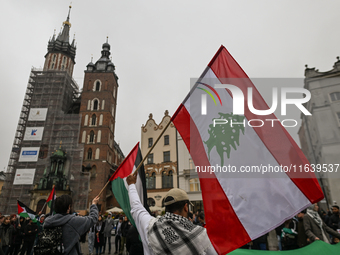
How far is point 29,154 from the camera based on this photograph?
1401 inches

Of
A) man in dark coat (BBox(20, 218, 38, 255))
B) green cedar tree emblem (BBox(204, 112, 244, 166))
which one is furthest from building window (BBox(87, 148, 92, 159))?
green cedar tree emblem (BBox(204, 112, 244, 166))

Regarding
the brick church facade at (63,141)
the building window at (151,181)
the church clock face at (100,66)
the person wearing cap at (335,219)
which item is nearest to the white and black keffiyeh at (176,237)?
the person wearing cap at (335,219)

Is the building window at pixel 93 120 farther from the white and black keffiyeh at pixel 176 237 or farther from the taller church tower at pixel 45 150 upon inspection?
the white and black keffiyeh at pixel 176 237

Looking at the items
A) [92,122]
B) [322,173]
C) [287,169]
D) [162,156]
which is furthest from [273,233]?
[92,122]

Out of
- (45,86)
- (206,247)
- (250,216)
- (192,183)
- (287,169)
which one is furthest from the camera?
(45,86)

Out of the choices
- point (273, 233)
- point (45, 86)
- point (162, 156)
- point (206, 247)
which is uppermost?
Result: point (45, 86)

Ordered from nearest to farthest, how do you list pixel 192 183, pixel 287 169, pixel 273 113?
pixel 287 169 < pixel 273 113 < pixel 192 183

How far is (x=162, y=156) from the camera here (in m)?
28.6

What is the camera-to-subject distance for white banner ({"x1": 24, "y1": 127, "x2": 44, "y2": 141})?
37000 mm

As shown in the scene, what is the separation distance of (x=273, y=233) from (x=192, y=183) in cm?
1634

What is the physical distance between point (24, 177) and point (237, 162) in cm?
3940

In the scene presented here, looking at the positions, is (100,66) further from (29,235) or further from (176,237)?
(176,237)

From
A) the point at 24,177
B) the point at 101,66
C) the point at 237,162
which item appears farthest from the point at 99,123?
the point at 237,162

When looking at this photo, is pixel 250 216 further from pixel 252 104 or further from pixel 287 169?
pixel 252 104
